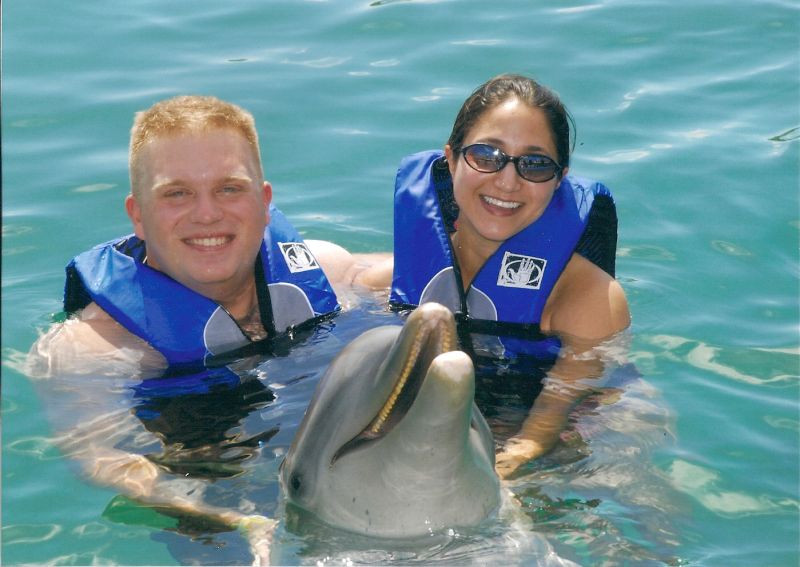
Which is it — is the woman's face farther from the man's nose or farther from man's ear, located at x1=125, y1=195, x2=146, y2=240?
man's ear, located at x1=125, y1=195, x2=146, y2=240

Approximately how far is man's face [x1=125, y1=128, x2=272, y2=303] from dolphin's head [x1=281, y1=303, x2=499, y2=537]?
77.0 inches

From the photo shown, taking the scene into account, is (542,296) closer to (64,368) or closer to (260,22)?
(64,368)

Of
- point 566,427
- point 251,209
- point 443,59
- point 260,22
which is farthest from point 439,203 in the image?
point 260,22

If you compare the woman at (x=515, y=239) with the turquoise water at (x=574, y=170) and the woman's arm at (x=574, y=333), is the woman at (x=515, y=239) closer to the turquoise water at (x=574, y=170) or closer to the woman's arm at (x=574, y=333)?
the woman's arm at (x=574, y=333)

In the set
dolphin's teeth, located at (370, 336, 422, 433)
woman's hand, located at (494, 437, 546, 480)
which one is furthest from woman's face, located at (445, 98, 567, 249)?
dolphin's teeth, located at (370, 336, 422, 433)

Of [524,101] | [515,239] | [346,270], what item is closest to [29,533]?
[346,270]

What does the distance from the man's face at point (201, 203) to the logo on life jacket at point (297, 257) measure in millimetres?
472

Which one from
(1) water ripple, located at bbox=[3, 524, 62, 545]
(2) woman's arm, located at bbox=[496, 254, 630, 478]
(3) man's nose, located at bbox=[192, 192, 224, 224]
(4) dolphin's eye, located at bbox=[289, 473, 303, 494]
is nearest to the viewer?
(4) dolphin's eye, located at bbox=[289, 473, 303, 494]

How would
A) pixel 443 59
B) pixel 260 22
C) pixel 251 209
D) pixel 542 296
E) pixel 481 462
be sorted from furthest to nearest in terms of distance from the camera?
pixel 260 22
pixel 443 59
pixel 542 296
pixel 251 209
pixel 481 462

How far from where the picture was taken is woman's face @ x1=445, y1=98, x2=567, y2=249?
22.6ft

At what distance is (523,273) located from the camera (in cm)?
742

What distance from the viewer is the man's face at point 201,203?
656 centimetres

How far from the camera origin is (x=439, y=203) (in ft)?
25.8

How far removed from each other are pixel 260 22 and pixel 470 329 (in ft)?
20.4
